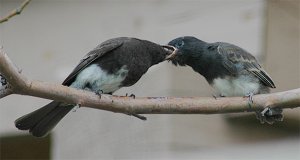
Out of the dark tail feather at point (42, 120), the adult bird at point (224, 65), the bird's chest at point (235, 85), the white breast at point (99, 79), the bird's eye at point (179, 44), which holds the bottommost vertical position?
the dark tail feather at point (42, 120)

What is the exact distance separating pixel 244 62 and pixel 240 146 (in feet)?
3.12

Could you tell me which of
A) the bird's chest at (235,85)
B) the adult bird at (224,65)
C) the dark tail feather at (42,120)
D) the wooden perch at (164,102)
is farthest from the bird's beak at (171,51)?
the wooden perch at (164,102)

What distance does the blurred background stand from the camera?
17.7 ft

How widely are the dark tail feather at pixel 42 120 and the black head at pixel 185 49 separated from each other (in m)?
0.67

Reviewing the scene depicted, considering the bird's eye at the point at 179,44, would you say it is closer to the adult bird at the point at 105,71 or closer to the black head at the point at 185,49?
the black head at the point at 185,49

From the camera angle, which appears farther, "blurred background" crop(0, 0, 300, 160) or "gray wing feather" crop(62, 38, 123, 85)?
"blurred background" crop(0, 0, 300, 160)

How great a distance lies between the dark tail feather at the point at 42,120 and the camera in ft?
13.8

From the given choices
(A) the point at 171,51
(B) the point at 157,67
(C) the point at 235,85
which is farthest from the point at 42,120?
(B) the point at 157,67

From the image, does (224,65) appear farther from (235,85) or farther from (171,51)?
(171,51)

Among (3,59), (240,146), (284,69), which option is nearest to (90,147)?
(240,146)

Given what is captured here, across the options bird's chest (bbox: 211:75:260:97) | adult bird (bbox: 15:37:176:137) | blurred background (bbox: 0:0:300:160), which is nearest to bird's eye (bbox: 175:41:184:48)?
adult bird (bbox: 15:37:176:137)

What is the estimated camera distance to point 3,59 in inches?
128

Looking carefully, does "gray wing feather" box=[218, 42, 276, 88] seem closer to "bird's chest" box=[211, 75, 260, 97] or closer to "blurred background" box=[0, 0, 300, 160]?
"bird's chest" box=[211, 75, 260, 97]

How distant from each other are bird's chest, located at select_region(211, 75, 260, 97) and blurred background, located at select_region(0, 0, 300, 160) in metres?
0.68
